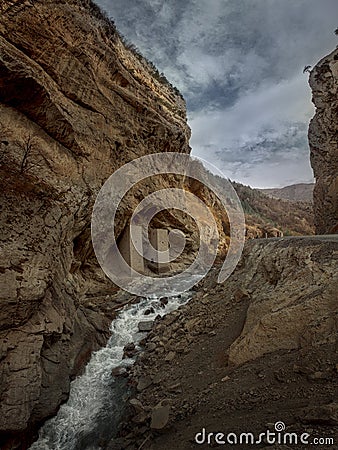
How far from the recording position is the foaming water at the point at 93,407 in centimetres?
531

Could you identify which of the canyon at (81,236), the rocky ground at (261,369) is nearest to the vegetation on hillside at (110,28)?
the canyon at (81,236)

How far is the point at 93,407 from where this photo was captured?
242 inches

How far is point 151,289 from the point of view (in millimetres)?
12352

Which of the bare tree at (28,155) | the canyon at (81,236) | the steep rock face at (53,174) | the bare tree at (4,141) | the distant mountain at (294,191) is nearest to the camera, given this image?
the canyon at (81,236)

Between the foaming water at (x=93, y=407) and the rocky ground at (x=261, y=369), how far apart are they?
0.51 meters

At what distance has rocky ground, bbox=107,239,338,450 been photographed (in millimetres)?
3684

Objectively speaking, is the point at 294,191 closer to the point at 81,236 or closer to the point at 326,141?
the point at 326,141

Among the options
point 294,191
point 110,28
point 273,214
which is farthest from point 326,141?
point 294,191

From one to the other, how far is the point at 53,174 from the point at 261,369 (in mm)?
7701

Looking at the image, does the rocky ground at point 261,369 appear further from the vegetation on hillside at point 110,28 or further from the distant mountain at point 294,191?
the distant mountain at point 294,191

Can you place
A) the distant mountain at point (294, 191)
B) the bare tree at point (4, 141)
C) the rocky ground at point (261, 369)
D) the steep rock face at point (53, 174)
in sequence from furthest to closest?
the distant mountain at point (294, 191) → the bare tree at point (4, 141) → the steep rock face at point (53, 174) → the rocky ground at point (261, 369)

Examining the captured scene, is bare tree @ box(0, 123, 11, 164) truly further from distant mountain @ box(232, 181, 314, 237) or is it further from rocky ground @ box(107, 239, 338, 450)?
distant mountain @ box(232, 181, 314, 237)

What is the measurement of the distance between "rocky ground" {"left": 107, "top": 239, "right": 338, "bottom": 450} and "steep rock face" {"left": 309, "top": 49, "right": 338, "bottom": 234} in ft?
25.4

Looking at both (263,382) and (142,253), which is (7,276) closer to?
(263,382)
